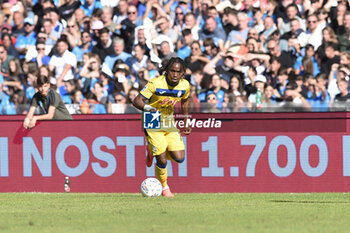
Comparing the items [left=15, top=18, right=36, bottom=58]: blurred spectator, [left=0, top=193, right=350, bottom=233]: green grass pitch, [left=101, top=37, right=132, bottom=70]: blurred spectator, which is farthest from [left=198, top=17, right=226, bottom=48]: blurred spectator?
[left=0, top=193, right=350, bottom=233]: green grass pitch

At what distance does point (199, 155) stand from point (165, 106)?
1844mm

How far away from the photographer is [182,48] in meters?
16.1

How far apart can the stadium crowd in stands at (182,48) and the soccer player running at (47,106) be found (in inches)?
87.5

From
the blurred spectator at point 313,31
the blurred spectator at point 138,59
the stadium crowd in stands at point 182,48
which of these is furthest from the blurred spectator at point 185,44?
the blurred spectator at point 313,31

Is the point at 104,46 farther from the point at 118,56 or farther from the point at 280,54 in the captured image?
the point at 280,54

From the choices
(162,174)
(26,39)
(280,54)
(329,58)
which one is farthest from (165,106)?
(26,39)

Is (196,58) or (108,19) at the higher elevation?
(108,19)

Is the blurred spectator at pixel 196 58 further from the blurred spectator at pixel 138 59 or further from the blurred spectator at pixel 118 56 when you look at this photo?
the blurred spectator at pixel 118 56

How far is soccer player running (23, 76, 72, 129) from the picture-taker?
13.0 m

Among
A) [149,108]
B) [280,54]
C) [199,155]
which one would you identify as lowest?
[199,155]

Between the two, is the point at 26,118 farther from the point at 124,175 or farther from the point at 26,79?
the point at 26,79

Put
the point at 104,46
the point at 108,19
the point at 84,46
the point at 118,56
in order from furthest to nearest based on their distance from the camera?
the point at 108,19, the point at 84,46, the point at 104,46, the point at 118,56

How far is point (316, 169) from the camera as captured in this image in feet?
40.0

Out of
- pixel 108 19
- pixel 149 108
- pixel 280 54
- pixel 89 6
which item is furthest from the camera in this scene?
pixel 89 6
